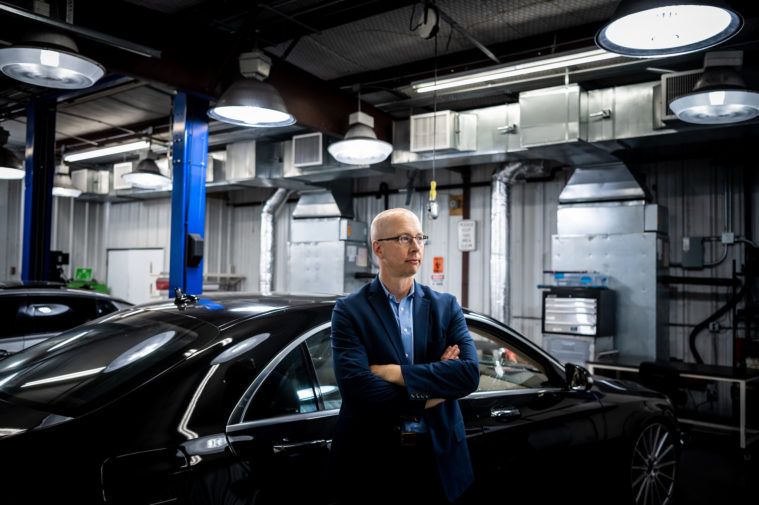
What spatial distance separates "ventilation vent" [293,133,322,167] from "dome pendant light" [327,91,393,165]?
1357mm

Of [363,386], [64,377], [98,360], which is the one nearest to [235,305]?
[98,360]

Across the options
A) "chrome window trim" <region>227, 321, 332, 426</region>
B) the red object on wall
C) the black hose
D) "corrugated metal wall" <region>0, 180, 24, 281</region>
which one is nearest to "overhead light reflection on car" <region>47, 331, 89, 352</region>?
"chrome window trim" <region>227, 321, 332, 426</region>

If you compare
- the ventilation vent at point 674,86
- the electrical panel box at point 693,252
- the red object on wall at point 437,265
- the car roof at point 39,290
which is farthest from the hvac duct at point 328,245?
the ventilation vent at point 674,86

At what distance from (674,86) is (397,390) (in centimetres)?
446

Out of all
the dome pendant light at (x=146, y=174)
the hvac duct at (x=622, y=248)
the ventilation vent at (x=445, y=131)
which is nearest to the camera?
the hvac duct at (x=622, y=248)

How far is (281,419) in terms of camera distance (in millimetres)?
2035

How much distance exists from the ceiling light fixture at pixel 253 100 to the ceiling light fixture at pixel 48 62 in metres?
0.95

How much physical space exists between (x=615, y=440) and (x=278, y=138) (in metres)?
6.88

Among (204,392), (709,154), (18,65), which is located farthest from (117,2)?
(709,154)

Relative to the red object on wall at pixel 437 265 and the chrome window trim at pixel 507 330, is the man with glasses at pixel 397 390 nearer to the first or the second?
the chrome window trim at pixel 507 330

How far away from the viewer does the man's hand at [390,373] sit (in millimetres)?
1942

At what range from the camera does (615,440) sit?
3.20m

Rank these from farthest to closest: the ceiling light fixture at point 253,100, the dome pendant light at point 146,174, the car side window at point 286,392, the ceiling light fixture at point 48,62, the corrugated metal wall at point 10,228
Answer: the corrugated metal wall at point 10,228 < the dome pendant light at point 146,174 < the ceiling light fixture at point 253,100 < the ceiling light fixture at point 48,62 < the car side window at point 286,392

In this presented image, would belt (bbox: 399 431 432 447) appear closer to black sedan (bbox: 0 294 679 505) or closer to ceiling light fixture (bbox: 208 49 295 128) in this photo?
black sedan (bbox: 0 294 679 505)
